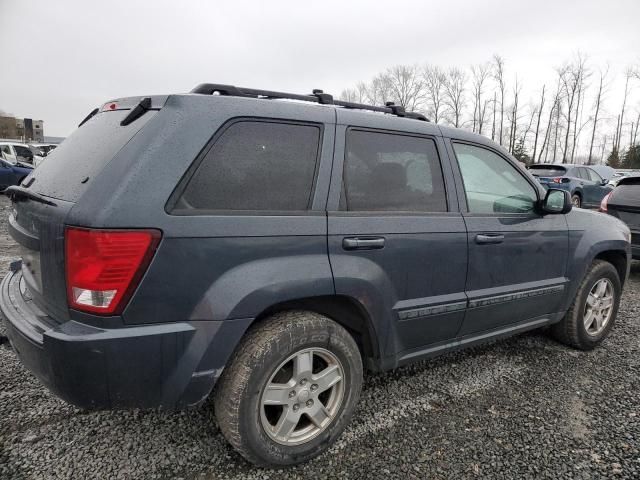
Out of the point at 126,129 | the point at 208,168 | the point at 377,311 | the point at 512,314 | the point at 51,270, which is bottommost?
the point at 512,314

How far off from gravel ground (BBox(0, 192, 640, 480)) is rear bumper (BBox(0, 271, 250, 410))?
0.56 metres

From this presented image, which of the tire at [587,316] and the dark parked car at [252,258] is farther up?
the dark parked car at [252,258]

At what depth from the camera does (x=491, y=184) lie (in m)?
3.01

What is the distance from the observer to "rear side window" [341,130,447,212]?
7.57ft

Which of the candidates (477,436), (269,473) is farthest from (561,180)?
(269,473)

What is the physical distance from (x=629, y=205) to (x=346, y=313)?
6.07m

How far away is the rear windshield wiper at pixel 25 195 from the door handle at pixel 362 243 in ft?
4.39

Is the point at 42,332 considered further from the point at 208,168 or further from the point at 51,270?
the point at 208,168

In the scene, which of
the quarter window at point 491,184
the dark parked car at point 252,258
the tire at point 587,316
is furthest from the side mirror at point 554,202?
the tire at point 587,316

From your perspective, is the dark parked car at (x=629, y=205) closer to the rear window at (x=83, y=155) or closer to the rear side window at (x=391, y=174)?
the rear side window at (x=391, y=174)

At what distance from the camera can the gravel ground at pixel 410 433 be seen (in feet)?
7.00

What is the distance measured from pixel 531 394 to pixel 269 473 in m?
1.92

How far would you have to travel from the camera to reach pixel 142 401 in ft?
5.91

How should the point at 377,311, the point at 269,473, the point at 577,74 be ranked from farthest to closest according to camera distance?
the point at 577,74 < the point at 377,311 < the point at 269,473
